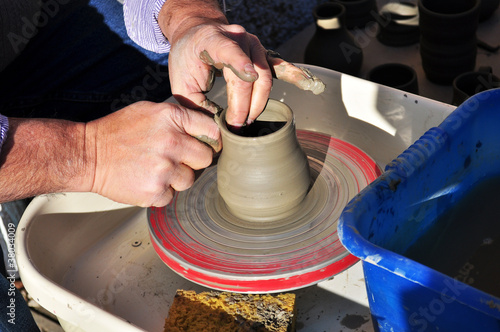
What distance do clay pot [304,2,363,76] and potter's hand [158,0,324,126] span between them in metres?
1.00

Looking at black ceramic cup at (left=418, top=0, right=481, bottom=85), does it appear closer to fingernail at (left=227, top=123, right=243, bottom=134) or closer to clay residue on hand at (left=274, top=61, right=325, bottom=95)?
clay residue on hand at (left=274, top=61, right=325, bottom=95)

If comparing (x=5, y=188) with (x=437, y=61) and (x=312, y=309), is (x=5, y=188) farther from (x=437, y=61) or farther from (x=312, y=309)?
(x=437, y=61)

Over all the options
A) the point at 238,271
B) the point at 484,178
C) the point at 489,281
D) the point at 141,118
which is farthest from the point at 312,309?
the point at 141,118

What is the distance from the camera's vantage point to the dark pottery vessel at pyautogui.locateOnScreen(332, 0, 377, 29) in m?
2.98

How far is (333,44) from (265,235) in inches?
57.2

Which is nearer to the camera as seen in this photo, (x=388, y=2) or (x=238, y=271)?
(x=238, y=271)

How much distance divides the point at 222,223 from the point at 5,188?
0.54 metres

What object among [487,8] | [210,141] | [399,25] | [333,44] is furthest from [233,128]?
[487,8]

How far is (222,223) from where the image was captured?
1.45 metres

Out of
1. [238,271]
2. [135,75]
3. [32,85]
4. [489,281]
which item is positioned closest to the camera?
[489,281]

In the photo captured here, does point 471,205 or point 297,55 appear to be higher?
point 471,205

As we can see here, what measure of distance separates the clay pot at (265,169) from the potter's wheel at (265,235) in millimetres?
Answer: 46

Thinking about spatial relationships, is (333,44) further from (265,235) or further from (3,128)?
(3,128)

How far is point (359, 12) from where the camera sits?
119 inches
